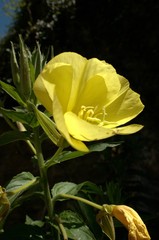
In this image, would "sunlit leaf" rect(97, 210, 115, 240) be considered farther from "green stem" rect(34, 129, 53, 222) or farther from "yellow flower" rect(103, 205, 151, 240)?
"green stem" rect(34, 129, 53, 222)

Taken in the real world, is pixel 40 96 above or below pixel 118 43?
above

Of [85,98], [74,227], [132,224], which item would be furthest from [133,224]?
[85,98]

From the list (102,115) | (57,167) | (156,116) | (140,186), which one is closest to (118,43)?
(156,116)

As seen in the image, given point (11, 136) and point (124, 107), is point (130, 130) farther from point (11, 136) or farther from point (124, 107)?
point (11, 136)

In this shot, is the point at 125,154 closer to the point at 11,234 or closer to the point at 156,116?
the point at 156,116

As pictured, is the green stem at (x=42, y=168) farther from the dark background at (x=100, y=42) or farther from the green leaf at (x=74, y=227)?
the dark background at (x=100, y=42)

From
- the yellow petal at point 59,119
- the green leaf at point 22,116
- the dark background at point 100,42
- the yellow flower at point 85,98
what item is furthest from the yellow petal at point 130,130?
the dark background at point 100,42
